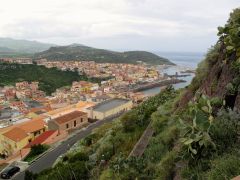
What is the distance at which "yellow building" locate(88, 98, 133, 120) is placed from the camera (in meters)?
44.4

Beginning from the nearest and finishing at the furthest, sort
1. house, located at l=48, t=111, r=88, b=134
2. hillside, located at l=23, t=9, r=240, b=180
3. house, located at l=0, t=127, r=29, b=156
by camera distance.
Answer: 1. hillside, located at l=23, t=9, r=240, b=180
2. house, located at l=0, t=127, r=29, b=156
3. house, located at l=48, t=111, r=88, b=134

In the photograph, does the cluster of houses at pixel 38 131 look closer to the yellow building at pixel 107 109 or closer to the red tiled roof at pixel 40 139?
the red tiled roof at pixel 40 139

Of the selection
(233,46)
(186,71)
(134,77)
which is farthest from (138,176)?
(186,71)

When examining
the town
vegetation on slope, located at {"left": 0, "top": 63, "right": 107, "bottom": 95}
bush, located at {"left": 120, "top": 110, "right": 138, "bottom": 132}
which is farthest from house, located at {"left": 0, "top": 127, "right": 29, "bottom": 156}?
vegetation on slope, located at {"left": 0, "top": 63, "right": 107, "bottom": 95}

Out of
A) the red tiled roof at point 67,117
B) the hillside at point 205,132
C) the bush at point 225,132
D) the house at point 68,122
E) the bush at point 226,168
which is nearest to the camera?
the bush at point 226,168

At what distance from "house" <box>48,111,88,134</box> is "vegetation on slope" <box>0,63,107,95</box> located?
199 ft

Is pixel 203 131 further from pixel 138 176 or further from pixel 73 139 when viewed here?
pixel 73 139

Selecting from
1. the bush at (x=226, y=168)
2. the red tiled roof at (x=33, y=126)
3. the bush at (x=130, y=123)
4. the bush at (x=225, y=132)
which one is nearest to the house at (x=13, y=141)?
the red tiled roof at (x=33, y=126)

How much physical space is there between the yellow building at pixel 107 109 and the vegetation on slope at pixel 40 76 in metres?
53.0

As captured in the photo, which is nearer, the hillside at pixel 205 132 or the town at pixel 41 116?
the hillside at pixel 205 132

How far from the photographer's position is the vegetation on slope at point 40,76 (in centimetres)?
10424

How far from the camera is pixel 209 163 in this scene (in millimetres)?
4777

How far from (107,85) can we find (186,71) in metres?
51.6

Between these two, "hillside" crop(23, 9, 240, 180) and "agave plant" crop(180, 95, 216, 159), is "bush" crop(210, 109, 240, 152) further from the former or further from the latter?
"agave plant" crop(180, 95, 216, 159)
